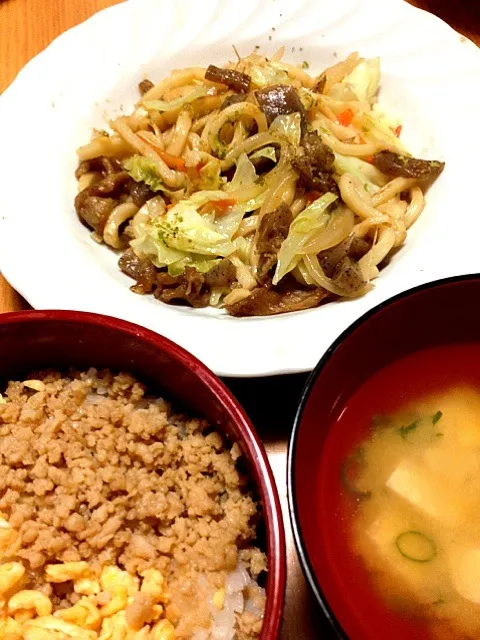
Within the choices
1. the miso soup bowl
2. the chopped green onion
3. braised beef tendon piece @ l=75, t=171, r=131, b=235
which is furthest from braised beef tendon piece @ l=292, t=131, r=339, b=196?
the chopped green onion

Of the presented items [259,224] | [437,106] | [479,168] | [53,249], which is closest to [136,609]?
[53,249]

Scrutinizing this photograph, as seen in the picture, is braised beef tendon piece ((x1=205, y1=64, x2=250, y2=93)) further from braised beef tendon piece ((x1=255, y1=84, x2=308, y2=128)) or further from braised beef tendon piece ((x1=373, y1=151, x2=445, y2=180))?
braised beef tendon piece ((x1=373, y1=151, x2=445, y2=180))

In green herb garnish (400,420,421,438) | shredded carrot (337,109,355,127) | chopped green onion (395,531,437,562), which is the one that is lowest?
chopped green onion (395,531,437,562)

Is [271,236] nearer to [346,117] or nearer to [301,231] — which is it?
[301,231]

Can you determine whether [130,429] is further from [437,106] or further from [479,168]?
[437,106]

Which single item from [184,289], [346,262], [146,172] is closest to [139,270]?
[184,289]

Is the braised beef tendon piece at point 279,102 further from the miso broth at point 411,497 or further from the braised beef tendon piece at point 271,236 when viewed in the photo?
the miso broth at point 411,497

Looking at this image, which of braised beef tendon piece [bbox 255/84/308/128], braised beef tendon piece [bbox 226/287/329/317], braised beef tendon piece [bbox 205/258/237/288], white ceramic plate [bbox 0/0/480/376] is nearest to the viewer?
white ceramic plate [bbox 0/0/480/376]

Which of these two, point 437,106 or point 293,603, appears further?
point 437,106
